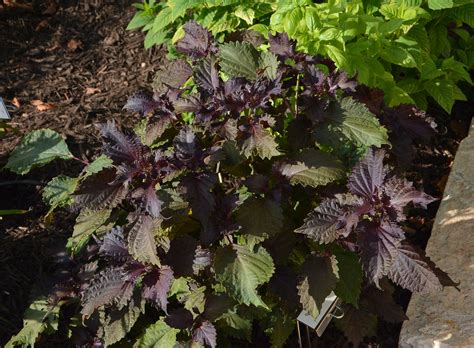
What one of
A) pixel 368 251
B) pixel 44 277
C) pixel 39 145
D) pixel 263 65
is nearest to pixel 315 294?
pixel 368 251

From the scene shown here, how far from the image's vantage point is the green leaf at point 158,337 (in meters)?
2.21

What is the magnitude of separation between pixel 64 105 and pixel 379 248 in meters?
2.45

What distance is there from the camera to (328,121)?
2119 millimetres

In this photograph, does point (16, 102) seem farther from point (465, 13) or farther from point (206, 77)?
point (465, 13)

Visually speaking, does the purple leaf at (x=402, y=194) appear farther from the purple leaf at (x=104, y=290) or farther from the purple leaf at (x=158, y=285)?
the purple leaf at (x=104, y=290)

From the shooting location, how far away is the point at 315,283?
2.00m

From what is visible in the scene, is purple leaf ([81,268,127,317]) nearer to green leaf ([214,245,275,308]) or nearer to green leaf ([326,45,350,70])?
green leaf ([214,245,275,308])

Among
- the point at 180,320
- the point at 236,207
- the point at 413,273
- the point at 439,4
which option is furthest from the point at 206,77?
the point at 439,4

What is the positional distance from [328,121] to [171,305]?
1110 mm

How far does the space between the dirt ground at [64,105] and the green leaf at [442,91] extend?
438 millimetres

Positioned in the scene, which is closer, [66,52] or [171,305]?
[171,305]

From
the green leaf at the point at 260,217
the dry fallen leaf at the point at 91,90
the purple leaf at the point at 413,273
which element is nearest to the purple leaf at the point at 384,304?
the purple leaf at the point at 413,273

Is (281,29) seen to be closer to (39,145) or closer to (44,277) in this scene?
(39,145)

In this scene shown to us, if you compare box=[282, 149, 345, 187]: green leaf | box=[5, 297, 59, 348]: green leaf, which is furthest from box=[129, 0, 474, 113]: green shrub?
box=[5, 297, 59, 348]: green leaf
